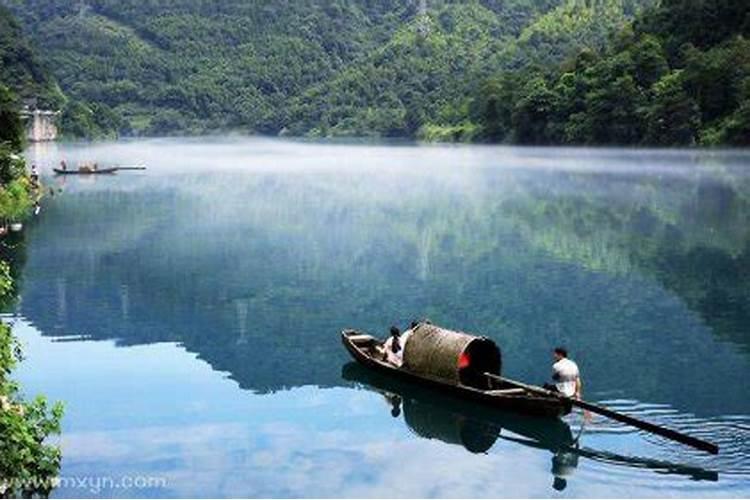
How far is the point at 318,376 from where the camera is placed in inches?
956

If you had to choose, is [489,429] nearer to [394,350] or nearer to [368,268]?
[394,350]

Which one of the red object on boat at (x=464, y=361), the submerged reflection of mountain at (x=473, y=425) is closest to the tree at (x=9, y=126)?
the submerged reflection of mountain at (x=473, y=425)

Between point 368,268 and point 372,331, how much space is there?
11.1m

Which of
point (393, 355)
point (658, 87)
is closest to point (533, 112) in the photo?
point (658, 87)

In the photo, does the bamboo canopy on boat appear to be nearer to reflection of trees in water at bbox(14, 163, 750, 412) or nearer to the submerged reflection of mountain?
the submerged reflection of mountain

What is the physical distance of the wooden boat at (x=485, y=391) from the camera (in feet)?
62.4

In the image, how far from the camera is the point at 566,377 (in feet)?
63.4

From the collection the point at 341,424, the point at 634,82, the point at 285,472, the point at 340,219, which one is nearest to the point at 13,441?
the point at 285,472

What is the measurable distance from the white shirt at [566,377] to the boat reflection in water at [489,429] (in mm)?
636

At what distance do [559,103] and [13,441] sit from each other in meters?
117

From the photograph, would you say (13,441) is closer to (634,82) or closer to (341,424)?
(341,424)

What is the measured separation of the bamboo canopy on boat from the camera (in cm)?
→ 2052

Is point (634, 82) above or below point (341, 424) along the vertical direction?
above

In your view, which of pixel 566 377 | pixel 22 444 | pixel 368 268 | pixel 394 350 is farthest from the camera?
pixel 368 268
